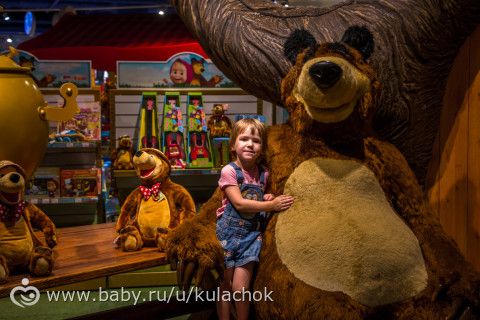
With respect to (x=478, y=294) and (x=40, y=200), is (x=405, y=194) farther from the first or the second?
(x=40, y=200)

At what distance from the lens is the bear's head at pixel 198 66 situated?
3.68 metres

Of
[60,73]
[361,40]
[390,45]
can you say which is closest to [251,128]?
[361,40]

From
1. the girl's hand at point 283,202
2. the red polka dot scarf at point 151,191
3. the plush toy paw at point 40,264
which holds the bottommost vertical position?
the plush toy paw at point 40,264

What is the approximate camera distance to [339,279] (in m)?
1.36

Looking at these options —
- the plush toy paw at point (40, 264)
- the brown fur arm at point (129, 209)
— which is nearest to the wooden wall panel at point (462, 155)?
the brown fur arm at point (129, 209)

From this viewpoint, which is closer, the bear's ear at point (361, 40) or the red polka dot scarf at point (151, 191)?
the bear's ear at point (361, 40)

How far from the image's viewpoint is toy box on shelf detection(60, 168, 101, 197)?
Result: 10.7 ft

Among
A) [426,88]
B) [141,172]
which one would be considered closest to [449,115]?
[426,88]

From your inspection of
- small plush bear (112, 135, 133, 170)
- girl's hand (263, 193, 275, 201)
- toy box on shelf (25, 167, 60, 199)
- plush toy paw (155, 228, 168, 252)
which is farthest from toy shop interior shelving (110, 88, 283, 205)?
girl's hand (263, 193, 275, 201)

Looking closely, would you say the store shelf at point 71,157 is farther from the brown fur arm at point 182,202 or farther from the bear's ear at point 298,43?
the bear's ear at point 298,43

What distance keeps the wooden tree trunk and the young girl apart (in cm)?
30

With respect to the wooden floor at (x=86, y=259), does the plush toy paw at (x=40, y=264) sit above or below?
above

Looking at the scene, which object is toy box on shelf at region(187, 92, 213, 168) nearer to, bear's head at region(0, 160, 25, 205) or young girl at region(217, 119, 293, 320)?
young girl at region(217, 119, 293, 320)

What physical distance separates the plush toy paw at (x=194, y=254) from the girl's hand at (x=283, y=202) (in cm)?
20
